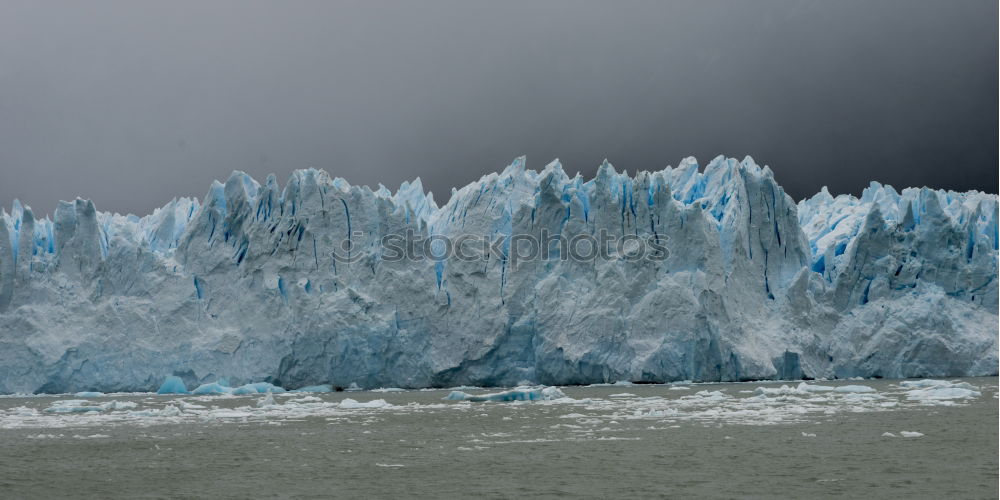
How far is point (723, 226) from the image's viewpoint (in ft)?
104

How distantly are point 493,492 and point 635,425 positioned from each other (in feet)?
21.5

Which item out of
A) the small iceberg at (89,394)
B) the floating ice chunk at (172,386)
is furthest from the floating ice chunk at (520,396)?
the small iceberg at (89,394)

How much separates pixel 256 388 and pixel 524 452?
19.4m

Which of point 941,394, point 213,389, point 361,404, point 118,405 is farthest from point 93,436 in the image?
point 941,394

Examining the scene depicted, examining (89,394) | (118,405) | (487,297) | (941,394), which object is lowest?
(89,394)

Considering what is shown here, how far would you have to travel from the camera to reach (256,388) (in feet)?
94.6

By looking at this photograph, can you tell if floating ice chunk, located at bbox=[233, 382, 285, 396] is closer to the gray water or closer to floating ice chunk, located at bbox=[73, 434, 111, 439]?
the gray water

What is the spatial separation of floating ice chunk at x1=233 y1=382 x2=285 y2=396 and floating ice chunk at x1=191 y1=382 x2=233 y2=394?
0.98 feet

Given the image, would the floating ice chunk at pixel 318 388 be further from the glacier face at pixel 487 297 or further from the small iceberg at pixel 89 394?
the small iceberg at pixel 89 394

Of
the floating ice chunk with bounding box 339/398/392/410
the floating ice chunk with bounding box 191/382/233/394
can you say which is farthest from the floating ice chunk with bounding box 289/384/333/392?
the floating ice chunk with bounding box 339/398/392/410

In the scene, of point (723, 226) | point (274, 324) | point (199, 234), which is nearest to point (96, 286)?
point (199, 234)

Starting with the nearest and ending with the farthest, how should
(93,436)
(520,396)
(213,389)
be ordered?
(93,436)
(520,396)
(213,389)

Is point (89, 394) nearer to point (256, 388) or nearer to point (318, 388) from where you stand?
point (256, 388)

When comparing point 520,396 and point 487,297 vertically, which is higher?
point 487,297
